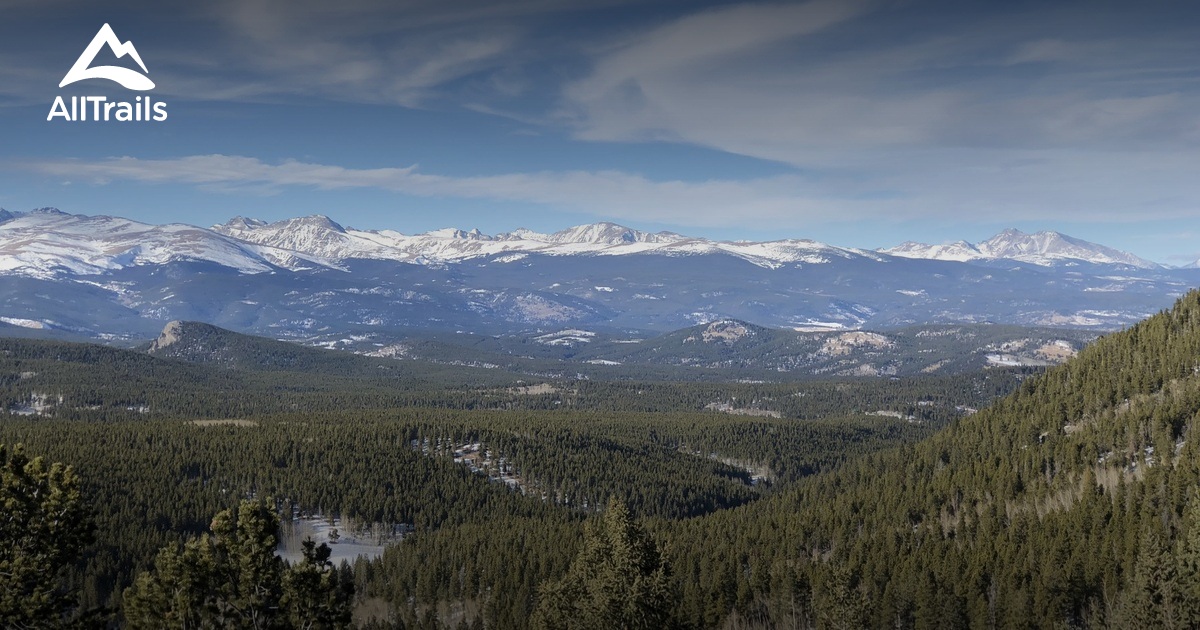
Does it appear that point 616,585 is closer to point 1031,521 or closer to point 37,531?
point 37,531

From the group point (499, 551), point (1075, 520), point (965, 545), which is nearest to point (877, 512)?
point (965, 545)

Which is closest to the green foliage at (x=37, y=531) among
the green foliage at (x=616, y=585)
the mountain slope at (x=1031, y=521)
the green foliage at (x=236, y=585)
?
the green foliage at (x=236, y=585)

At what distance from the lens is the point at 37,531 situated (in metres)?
41.5

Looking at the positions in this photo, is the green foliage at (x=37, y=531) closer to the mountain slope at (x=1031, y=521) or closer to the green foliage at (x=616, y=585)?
the green foliage at (x=616, y=585)

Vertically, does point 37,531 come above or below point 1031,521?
above

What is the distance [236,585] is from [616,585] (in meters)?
21.2

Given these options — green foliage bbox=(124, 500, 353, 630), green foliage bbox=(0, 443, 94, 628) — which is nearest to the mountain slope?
green foliage bbox=(124, 500, 353, 630)

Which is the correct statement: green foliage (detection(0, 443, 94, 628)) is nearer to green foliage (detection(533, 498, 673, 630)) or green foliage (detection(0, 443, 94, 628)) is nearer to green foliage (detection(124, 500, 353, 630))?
green foliage (detection(124, 500, 353, 630))

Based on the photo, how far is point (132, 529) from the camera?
6806 inches

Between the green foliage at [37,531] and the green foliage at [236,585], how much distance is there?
3.59m

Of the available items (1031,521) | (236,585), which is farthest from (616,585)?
(1031,521)

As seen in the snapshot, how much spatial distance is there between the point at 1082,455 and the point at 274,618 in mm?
150094

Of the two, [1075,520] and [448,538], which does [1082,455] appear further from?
[448,538]

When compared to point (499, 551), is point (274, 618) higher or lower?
higher
